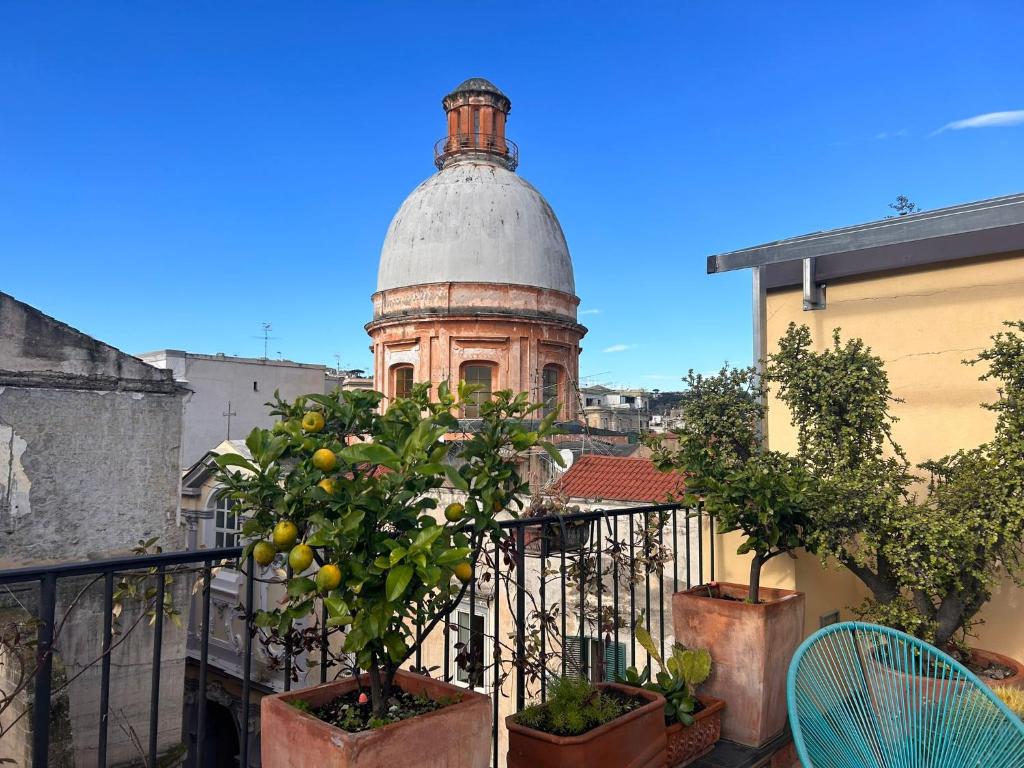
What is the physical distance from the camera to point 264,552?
1.83m

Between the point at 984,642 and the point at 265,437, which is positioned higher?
the point at 265,437

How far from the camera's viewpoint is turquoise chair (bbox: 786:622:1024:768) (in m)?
2.21

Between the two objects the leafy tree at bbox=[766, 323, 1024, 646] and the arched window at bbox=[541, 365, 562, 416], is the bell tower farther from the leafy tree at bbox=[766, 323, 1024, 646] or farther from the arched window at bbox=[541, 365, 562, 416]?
the leafy tree at bbox=[766, 323, 1024, 646]

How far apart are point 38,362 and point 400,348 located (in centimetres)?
1131

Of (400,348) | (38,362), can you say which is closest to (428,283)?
(400,348)

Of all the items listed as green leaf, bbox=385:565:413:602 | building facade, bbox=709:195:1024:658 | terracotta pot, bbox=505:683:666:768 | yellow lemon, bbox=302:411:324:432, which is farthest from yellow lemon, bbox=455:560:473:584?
building facade, bbox=709:195:1024:658

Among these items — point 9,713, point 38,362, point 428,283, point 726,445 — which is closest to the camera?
point 726,445

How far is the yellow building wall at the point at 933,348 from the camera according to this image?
4359 mm

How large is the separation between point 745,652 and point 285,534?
2518 millimetres

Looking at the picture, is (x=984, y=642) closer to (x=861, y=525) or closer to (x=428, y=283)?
(x=861, y=525)

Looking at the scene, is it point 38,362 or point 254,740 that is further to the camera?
point 254,740

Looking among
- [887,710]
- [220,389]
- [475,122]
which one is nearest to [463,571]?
[887,710]

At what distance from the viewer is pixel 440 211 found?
68.6 ft

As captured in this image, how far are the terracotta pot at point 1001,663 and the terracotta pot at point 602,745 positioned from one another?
1886 millimetres
